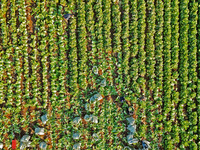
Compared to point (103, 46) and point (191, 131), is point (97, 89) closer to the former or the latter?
point (103, 46)

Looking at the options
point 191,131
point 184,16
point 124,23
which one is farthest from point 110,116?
point 184,16

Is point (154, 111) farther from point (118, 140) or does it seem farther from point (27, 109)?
point (27, 109)

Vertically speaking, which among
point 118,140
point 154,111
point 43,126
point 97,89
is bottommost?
point 118,140

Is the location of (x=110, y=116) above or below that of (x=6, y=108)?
below

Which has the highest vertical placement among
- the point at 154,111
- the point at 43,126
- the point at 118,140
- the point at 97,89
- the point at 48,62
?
the point at 48,62

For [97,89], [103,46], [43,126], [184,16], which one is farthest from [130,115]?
[184,16]

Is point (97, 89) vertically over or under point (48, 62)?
under
